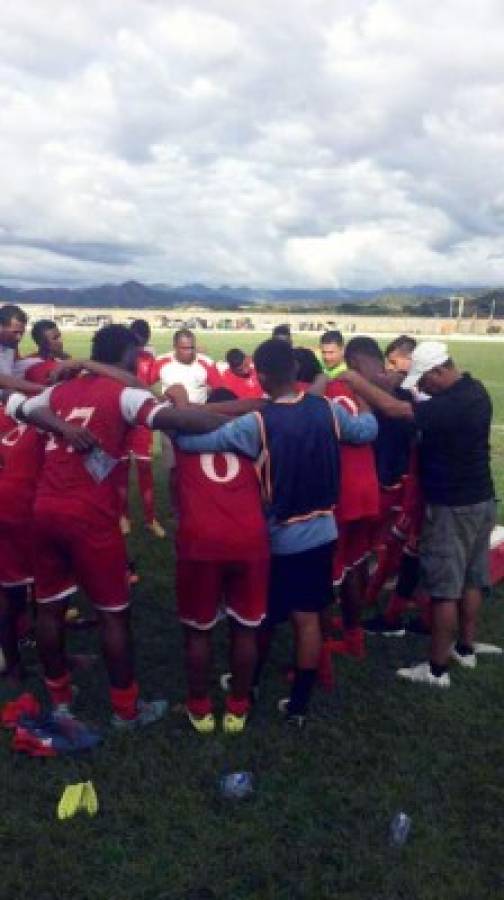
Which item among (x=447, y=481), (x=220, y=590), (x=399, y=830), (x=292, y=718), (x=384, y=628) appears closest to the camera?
(x=399, y=830)

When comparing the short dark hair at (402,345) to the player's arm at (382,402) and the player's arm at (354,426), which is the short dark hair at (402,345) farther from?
the player's arm at (354,426)

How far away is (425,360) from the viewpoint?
5145mm

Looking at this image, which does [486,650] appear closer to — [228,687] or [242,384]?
[228,687]

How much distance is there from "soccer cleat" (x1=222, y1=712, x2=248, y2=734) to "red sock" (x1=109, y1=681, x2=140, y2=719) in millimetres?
589

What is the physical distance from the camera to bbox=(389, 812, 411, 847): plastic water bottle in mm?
3885

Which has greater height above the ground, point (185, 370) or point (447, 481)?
point (185, 370)

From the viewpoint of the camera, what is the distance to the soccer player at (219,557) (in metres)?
4.48

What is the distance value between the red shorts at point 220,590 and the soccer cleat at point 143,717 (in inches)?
28.8

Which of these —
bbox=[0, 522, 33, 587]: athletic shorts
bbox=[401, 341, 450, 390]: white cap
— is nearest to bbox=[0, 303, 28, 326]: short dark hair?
bbox=[0, 522, 33, 587]: athletic shorts

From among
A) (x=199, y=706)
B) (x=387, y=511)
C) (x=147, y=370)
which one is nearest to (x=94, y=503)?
(x=199, y=706)

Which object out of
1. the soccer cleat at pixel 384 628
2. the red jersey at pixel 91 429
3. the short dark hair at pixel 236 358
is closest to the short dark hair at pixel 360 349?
the red jersey at pixel 91 429

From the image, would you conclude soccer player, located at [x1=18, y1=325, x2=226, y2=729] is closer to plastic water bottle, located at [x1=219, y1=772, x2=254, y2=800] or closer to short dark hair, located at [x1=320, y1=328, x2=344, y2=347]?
plastic water bottle, located at [x1=219, y1=772, x2=254, y2=800]

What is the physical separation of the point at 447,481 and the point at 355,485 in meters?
0.66

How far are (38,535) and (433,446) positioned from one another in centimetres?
268
